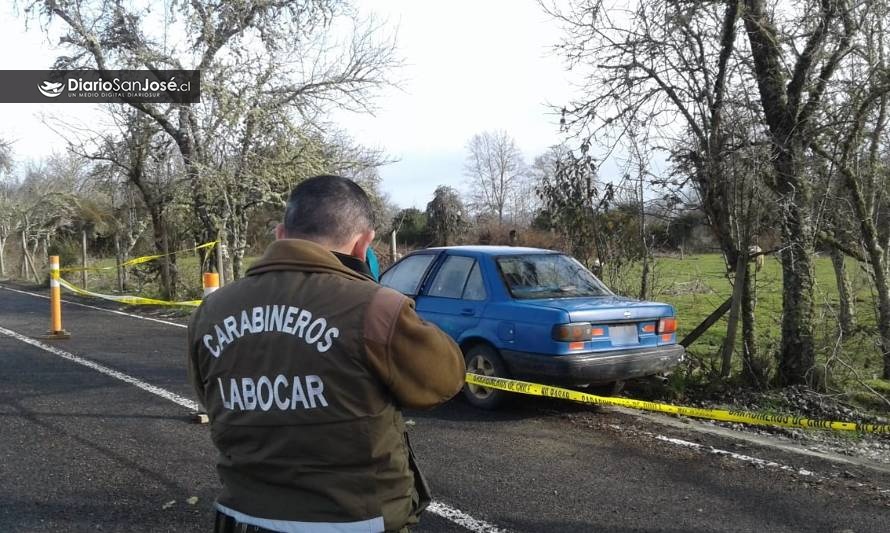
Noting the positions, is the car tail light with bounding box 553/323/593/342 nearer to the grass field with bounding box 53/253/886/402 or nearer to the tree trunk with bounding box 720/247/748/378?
the grass field with bounding box 53/253/886/402

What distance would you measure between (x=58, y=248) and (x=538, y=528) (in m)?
33.4

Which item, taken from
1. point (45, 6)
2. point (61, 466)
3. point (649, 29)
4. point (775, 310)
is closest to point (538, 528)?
point (61, 466)

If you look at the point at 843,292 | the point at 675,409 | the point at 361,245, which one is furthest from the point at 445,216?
the point at 361,245

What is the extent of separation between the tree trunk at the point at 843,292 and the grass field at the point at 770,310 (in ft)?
0.27

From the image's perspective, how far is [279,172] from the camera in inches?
664

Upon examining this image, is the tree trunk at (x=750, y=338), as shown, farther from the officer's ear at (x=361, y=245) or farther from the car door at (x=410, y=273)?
the officer's ear at (x=361, y=245)

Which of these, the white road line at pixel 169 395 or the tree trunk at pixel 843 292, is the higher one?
the tree trunk at pixel 843 292

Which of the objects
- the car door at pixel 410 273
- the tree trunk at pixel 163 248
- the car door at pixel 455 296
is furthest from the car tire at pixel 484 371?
the tree trunk at pixel 163 248

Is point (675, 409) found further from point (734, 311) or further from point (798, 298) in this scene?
point (798, 298)

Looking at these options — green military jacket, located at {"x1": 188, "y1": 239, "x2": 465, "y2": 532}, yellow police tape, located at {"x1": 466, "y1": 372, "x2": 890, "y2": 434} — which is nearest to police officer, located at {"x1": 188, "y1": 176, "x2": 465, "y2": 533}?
green military jacket, located at {"x1": 188, "y1": 239, "x2": 465, "y2": 532}

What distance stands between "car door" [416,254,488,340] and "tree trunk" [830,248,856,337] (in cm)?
391

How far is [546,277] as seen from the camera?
6977 millimetres

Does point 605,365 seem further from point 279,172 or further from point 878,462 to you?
point 279,172

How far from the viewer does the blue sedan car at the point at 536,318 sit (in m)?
6.03
